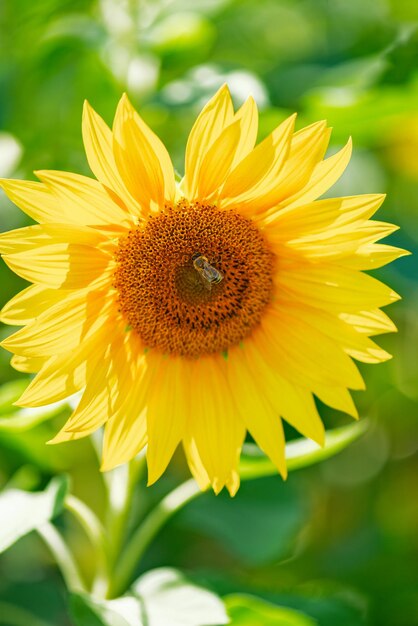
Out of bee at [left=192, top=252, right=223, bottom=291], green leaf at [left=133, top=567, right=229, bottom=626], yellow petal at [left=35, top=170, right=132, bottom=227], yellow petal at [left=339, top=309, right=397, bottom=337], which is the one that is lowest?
green leaf at [left=133, top=567, right=229, bottom=626]

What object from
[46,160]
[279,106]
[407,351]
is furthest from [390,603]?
[46,160]

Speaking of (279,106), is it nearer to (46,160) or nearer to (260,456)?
(46,160)

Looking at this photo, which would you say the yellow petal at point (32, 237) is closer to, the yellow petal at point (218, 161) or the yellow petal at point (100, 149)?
the yellow petal at point (100, 149)

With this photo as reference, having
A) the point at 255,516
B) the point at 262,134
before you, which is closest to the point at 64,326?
the point at 262,134

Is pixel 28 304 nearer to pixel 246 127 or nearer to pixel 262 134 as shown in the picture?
pixel 246 127

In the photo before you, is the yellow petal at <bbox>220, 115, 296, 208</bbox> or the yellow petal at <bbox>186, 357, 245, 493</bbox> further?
the yellow petal at <bbox>186, 357, 245, 493</bbox>

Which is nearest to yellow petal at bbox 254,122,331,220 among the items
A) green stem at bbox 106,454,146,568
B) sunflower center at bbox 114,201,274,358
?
sunflower center at bbox 114,201,274,358

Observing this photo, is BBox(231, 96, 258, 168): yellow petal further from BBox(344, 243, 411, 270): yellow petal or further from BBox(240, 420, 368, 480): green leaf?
BBox(240, 420, 368, 480): green leaf
